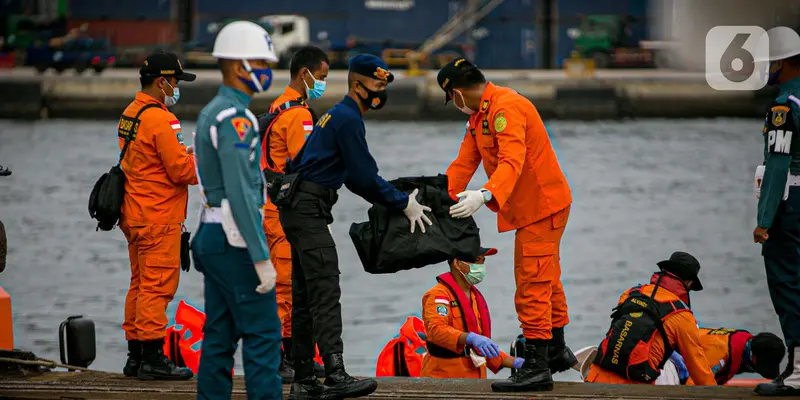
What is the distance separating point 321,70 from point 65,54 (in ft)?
120

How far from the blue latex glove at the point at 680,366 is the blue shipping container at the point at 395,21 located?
43801mm

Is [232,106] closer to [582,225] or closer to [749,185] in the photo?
[582,225]

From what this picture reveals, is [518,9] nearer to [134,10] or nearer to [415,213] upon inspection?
[134,10]

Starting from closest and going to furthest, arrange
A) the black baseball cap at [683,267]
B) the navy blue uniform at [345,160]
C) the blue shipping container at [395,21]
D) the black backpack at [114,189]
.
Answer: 1. the navy blue uniform at [345,160]
2. the black backpack at [114,189]
3. the black baseball cap at [683,267]
4. the blue shipping container at [395,21]

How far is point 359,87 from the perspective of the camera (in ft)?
20.2

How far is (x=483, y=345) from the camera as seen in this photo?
265 inches

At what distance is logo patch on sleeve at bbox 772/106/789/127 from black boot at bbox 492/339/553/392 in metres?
1.68

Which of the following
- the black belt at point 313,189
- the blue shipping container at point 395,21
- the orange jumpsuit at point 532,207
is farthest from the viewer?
the blue shipping container at point 395,21

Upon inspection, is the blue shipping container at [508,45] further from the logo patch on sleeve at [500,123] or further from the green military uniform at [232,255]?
the green military uniform at [232,255]

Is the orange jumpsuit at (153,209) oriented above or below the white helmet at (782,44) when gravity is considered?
below

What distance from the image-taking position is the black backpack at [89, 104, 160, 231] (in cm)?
681

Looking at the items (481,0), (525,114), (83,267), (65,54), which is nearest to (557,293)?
(525,114)

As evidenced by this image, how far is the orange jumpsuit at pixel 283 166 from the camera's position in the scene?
7012mm

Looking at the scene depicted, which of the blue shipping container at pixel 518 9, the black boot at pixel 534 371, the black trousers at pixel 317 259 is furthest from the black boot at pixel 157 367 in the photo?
the blue shipping container at pixel 518 9
